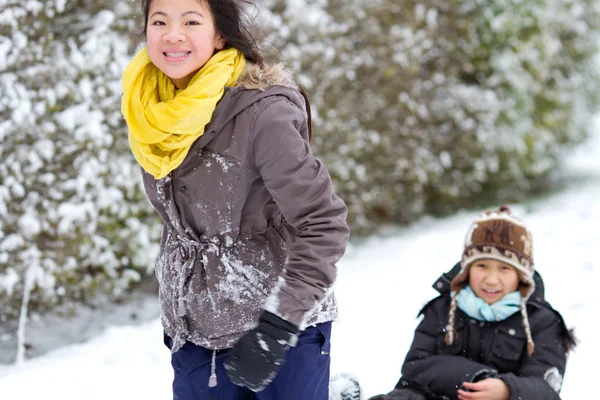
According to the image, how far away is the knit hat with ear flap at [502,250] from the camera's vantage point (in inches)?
120

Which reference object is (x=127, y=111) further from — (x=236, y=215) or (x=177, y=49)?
(x=236, y=215)

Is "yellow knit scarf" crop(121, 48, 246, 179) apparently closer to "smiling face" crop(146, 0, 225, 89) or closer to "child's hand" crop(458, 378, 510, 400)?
"smiling face" crop(146, 0, 225, 89)

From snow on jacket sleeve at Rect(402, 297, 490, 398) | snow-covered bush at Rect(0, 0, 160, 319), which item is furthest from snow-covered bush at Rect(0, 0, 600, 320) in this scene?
snow on jacket sleeve at Rect(402, 297, 490, 398)

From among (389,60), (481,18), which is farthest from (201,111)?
(481,18)

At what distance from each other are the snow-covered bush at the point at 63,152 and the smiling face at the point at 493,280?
240cm

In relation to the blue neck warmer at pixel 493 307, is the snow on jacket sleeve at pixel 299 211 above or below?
below

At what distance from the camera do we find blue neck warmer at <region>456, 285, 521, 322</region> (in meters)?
3.02

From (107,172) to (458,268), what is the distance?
7.66ft

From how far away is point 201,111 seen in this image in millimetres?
1914

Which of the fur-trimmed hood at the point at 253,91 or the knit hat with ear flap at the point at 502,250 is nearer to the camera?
the fur-trimmed hood at the point at 253,91

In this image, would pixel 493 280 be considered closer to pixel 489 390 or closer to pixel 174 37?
pixel 489 390

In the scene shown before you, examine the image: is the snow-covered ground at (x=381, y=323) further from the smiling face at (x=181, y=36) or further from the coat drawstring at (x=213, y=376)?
the smiling face at (x=181, y=36)

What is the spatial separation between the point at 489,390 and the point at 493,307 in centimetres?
35

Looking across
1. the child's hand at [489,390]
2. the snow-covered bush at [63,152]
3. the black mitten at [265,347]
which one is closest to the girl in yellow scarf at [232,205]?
the black mitten at [265,347]
